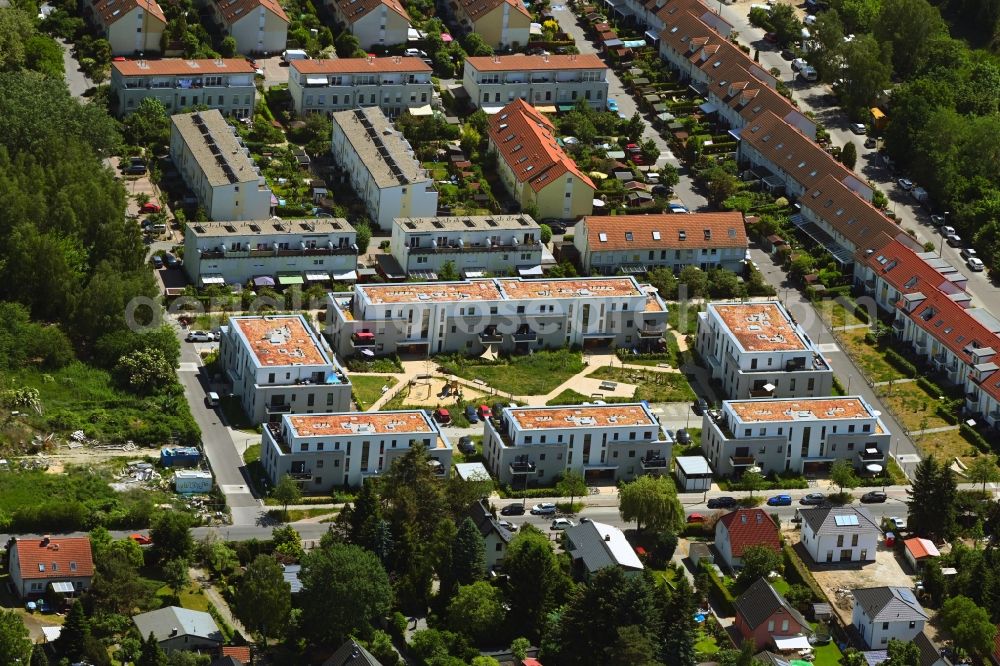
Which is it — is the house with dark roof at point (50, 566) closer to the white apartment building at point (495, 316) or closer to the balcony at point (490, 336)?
the white apartment building at point (495, 316)

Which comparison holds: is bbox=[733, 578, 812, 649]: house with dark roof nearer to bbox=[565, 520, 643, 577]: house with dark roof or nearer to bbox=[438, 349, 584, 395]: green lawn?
bbox=[565, 520, 643, 577]: house with dark roof

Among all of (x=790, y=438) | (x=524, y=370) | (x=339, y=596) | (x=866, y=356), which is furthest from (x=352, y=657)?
(x=866, y=356)

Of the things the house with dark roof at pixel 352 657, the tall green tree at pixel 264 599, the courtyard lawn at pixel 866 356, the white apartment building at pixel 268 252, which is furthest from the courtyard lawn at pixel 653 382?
the house with dark roof at pixel 352 657

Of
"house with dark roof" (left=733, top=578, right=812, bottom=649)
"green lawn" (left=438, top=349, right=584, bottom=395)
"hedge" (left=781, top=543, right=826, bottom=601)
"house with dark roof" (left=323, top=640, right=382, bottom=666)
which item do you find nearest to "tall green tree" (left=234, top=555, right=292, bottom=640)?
"house with dark roof" (left=323, top=640, right=382, bottom=666)

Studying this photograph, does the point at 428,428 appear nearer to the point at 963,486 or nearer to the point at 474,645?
the point at 474,645

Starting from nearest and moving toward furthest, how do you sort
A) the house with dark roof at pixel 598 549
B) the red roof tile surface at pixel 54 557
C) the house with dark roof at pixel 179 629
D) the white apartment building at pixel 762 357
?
the house with dark roof at pixel 179 629, the red roof tile surface at pixel 54 557, the house with dark roof at pixel 598 549, the white apartment building at pixel 762 357

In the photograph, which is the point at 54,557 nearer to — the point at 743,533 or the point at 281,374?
the point at 281,374
